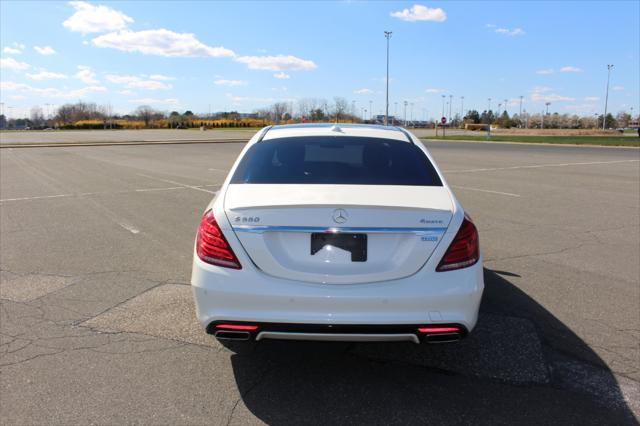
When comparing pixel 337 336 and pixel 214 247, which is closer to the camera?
pixel 337 336

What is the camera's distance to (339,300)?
294 centimetres

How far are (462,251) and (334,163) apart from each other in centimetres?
137

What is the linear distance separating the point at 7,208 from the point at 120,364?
800 cm

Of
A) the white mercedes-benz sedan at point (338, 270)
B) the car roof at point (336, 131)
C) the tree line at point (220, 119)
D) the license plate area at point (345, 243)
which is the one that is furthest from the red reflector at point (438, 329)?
the tree line at point (220, 119)

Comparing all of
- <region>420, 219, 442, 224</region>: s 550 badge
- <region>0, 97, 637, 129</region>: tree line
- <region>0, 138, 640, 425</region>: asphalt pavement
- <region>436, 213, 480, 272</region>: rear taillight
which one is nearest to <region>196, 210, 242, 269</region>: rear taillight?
<region>0, 138, 640, 425</region>: asphalt pavement

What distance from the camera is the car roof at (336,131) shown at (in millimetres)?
4301

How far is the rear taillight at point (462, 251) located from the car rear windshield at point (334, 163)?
532 millimetres

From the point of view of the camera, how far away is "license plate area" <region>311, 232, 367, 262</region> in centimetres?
299

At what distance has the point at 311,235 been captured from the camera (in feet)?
9.84

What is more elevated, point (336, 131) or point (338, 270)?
point (336, 131)

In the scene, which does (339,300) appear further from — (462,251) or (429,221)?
(462,251)

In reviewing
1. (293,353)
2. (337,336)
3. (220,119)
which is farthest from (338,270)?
(220,119)

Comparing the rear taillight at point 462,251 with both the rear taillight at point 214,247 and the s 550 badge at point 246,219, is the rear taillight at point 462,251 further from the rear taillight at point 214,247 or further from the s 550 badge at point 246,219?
the rear taillight at point 214,247

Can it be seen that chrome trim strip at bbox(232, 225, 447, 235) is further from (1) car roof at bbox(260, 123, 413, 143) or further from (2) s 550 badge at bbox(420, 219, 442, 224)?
(1) car roof at bbox(260, 123, 413, 143)
